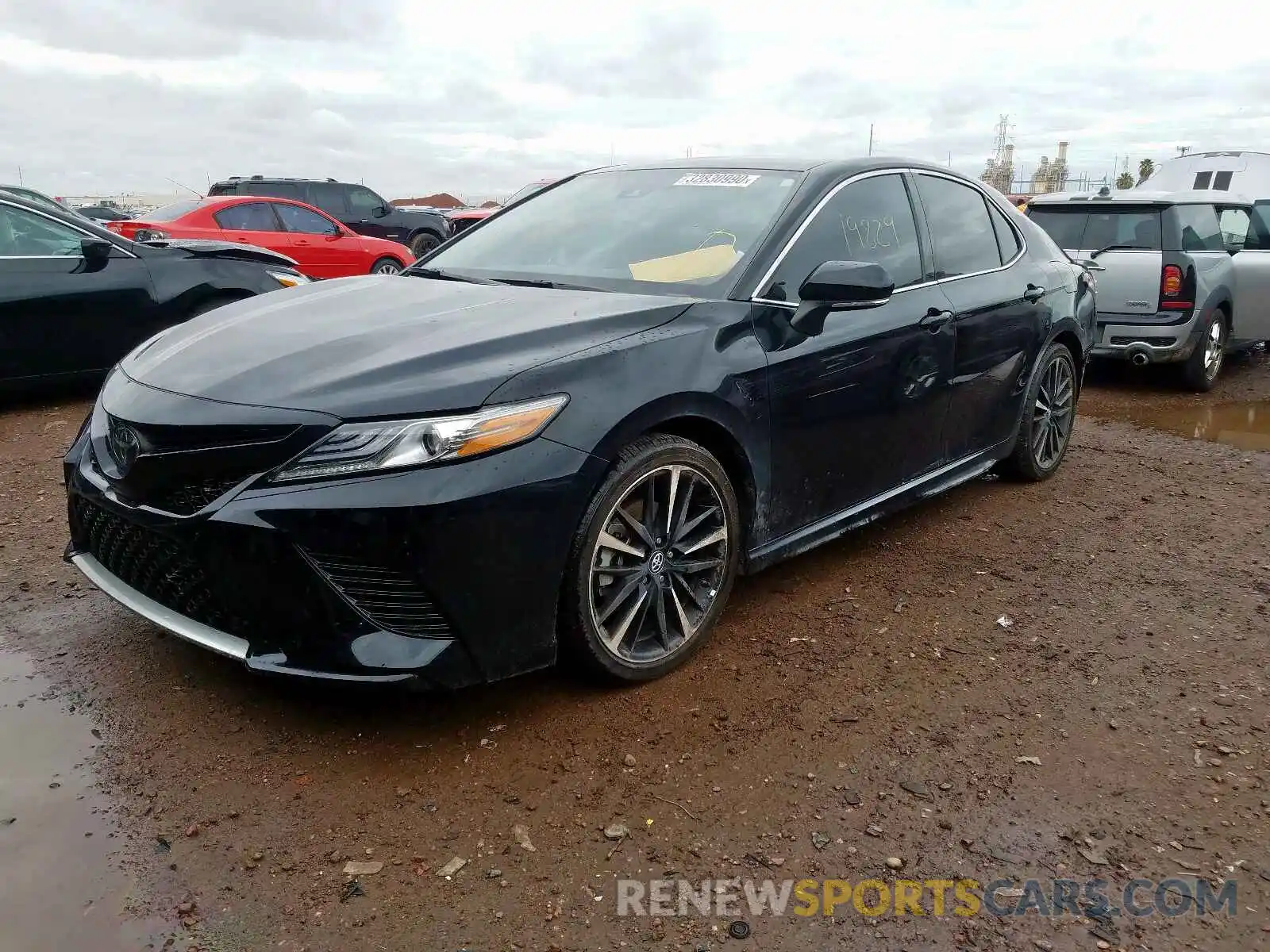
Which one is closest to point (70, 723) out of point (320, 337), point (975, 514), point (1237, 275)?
point (320, 337)

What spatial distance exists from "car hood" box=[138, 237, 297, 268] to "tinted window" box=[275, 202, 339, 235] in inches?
238

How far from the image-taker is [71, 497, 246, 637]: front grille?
2641mm

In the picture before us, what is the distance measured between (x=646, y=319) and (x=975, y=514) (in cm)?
253

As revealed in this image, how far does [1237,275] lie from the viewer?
27.6 ft

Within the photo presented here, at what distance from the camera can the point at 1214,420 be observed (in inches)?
287

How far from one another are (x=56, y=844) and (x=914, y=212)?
3679 mm

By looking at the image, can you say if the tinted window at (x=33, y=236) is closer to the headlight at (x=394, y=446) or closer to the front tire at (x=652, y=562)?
the headlight at (x=394, y=446)

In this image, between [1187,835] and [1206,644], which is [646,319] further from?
[1206,644]

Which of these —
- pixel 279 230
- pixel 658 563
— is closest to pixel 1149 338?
pixel 658 563

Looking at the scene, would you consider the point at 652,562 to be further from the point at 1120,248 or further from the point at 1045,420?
the point at 1120,248

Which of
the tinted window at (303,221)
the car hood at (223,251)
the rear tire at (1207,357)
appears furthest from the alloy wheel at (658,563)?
the tinted window at (303,221)

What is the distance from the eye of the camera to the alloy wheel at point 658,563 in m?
2.94

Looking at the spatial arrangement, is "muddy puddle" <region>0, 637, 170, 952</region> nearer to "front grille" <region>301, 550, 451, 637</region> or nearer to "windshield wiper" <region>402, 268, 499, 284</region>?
"front grille" <region>301, 550, 451, 637</region>

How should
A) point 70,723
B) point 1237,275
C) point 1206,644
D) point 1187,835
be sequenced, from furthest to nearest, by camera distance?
point 1237,275 < point 1206,644 < point 70,723 < point 1187,835
